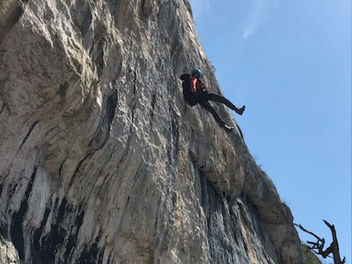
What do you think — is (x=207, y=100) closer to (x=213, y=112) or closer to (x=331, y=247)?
(x=213, y=112)

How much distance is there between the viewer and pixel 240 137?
15867 millimetres

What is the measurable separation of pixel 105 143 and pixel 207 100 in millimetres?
5066

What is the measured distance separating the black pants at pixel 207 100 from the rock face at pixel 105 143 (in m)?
0.22

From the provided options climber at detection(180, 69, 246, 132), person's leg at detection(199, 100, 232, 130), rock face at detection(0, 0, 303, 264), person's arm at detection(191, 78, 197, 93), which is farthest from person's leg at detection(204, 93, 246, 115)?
person's arm at detection(191, 78, 197, 93)

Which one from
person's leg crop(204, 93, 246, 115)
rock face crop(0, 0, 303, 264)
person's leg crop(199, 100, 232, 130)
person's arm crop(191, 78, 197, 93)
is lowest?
rock face crop(0, 0, 303, 264)

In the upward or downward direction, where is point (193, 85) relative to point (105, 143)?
upward

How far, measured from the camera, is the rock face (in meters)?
7.07

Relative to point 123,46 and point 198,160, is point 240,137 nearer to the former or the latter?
point 198,160

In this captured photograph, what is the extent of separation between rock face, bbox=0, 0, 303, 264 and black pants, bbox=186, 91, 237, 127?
8.7 inches

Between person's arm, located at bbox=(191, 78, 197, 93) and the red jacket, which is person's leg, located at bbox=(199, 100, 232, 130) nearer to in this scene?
the red jacket

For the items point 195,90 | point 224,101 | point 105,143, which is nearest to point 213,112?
point 224,101

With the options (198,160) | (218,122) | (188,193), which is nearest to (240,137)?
(218,122)

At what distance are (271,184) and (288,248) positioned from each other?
2.29m

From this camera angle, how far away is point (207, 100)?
13.2m
